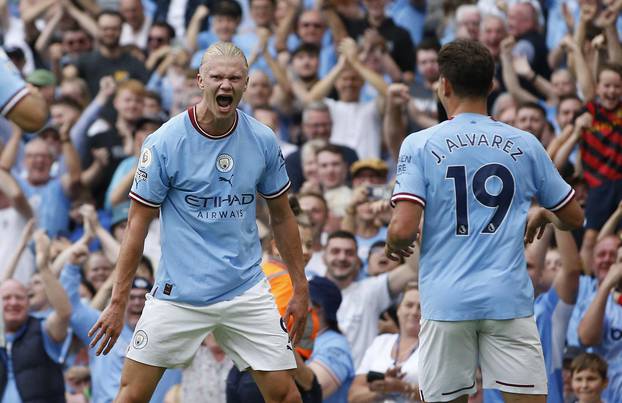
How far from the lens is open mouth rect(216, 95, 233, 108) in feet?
24.9

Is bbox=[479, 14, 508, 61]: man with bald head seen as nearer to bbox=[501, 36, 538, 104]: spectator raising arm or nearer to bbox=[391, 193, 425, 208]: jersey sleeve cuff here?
bbox=[501, 36, 538, 104]: spectator raising arm

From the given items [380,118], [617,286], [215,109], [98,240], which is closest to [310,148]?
[380,118]

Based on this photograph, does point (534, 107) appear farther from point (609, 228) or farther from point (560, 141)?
point (609, 228)

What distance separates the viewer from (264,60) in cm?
1619

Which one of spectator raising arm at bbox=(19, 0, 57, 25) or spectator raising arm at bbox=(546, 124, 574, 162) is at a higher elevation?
spectator raising arm at bbox=(19, 0, 57, 25)

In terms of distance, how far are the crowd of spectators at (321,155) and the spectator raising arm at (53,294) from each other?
0.05 feet

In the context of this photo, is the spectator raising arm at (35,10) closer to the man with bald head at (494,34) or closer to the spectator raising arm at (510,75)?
the man with bald head at (494,34)

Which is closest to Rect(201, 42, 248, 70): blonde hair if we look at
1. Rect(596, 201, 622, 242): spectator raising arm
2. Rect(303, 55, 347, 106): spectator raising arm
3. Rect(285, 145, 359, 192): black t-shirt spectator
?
Rect(596, 201, 622, 242): spectator raising arm

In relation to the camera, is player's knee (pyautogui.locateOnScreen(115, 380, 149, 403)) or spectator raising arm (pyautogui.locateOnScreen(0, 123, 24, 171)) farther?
spectator raising arm (pyautogui.locateOnScreen(0, 123, 24, 171))

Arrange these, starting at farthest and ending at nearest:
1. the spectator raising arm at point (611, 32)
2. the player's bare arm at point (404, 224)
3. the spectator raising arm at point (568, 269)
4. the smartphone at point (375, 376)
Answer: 1. the spectator raising arm at point (611, 32)
2. the smartphone at point (375, 376)
3. the spectator raising arm at point (568, 269)
4. the player's bare arm at point (404, 224)

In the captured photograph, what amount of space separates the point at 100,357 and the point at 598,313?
4178 millimetres

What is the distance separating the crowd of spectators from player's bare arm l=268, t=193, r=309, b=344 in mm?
824

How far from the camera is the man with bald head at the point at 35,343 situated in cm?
1150

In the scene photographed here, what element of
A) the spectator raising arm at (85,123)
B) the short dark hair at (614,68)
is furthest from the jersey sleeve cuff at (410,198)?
the spectator raising arm at (85,123)
